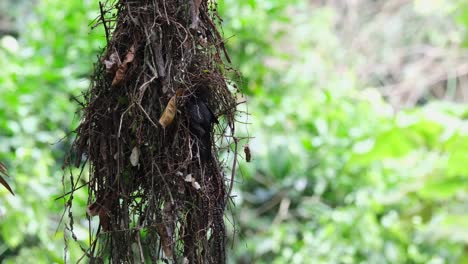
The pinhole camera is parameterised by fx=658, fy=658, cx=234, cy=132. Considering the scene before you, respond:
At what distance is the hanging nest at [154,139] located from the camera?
1.00 metres

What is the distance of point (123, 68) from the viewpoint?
3.34 ft

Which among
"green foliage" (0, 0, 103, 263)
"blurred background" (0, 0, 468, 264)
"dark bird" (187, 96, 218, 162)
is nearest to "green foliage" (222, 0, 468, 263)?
"blurred background" (0, 0, 468, 264)

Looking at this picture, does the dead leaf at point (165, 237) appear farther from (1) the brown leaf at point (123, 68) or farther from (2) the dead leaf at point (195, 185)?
(1) the brown leaf at point (123, 68)

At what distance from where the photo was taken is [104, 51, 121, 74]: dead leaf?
1.02 metres

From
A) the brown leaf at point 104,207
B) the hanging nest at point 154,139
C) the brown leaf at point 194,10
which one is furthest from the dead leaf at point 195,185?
the brown leaf at point 194,10

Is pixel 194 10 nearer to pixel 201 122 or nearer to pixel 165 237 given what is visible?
pixel 201 122

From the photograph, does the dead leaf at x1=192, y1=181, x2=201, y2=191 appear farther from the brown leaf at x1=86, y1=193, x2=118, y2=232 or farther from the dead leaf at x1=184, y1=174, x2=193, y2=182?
the brown leaf at x1=86, y1=193, x2=118, y2=232

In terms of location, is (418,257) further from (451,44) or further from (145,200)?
(451,44)

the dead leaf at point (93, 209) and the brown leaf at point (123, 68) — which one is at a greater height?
the brown leaf at point (123, 68)

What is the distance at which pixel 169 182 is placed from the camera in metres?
1.00

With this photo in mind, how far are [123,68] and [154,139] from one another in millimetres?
120

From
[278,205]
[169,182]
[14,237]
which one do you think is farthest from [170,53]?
[278,205]

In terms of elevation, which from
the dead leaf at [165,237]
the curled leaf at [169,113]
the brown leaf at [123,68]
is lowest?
the dead leaf at [165,237]

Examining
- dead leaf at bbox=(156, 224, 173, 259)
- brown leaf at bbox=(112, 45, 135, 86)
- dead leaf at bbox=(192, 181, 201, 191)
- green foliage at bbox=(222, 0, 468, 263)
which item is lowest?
dead leaf at bbox=(156, 224, 173, 259)
